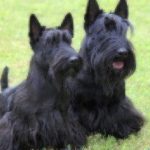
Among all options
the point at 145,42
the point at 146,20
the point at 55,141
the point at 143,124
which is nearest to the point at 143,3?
the point at 146,20

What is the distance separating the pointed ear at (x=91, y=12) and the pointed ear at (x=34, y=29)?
95 centimetres

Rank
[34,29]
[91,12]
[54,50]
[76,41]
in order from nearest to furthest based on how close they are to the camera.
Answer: [54,50] < [34,29] < [91,12] < [76,41]

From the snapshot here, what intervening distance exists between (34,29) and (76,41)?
7082 millimetres

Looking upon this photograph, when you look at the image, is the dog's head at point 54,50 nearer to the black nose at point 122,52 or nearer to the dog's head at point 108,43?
the dog's head at point 108,43

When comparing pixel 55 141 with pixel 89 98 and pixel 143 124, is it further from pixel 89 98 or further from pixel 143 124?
pixel 143 124

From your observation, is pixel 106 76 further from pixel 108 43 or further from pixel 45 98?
pixel 45 98

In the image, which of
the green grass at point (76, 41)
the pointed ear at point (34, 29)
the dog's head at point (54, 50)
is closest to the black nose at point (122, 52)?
the dog's head at point (54, 50)

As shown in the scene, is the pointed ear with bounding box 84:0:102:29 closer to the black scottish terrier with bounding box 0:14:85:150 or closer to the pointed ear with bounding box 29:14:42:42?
the black scottish terrier with bounding box 0:14:85:150

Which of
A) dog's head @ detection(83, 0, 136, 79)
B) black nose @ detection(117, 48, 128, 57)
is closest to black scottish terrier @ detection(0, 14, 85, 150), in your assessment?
dog's head @ detection(83, 0, 136, 79)

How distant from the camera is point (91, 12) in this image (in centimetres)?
791

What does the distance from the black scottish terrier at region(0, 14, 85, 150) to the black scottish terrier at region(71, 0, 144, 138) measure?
1.79 feet

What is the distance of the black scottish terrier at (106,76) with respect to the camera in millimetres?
7609

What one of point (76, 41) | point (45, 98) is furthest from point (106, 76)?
point (76, 41)

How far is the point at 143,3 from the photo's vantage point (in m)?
18.9
